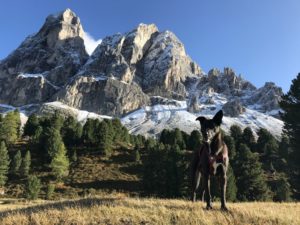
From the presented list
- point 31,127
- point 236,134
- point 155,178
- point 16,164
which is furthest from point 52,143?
point 236,134

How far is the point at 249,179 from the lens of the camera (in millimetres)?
56188

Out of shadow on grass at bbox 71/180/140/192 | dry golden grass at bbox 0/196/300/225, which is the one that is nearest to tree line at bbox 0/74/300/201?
shadow on grass at bbox 71/180/140/192

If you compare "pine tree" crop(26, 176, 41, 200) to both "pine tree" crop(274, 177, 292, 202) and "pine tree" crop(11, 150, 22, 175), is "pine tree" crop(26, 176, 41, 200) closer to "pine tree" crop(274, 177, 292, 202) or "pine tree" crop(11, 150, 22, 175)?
"pine tree" crop(11, 150, 22, 175)

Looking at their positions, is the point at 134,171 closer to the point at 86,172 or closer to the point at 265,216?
the point at 86,172

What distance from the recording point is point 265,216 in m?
10.1

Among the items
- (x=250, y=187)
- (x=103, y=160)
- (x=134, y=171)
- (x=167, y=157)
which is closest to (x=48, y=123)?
(x=103, y=160)

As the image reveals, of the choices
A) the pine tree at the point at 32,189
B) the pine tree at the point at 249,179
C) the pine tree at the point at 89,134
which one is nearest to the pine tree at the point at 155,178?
the pine tree at the point at 249,179

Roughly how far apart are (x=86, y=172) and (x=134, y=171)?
35.7 feet

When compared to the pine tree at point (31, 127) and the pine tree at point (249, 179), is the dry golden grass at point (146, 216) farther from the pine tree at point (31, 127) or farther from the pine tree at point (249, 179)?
the pine tree at point (31, 127)

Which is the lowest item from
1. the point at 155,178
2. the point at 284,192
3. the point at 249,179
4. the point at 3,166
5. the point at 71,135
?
the point at 284,192

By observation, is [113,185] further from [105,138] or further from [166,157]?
[105,138]

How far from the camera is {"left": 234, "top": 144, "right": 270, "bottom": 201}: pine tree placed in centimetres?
5469

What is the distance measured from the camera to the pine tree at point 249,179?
5469 centimetres

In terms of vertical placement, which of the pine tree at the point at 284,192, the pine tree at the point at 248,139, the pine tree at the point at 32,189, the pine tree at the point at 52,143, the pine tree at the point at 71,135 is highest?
the pine tree at the point at 248,139
